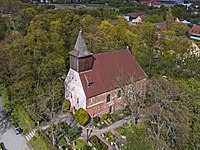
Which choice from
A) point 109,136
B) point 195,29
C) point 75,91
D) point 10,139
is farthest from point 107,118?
point 195,29

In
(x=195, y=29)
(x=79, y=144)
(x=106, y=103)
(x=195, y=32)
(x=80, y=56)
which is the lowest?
(x=79, y=144)

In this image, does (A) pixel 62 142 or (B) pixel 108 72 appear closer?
(A) pixel 62 142

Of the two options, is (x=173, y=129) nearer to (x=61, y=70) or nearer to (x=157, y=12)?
(x=61, y=70)

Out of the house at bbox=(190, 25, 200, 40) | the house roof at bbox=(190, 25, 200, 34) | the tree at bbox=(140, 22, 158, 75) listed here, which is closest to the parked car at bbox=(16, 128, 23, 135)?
the tree at bbox=(140, 22, 158, 75)

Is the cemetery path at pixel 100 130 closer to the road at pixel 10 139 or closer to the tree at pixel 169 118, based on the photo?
the tree at pixel 169 118

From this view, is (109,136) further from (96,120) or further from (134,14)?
(134,14)

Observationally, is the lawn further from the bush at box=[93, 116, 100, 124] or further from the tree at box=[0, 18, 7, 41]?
the tree at box=[0, 18, 7, 41]

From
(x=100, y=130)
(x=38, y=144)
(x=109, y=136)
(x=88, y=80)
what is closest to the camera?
(x=38, y=144)

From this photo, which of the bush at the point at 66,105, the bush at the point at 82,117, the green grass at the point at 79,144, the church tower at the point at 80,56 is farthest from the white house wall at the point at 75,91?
the green grass at the point at 79,144
